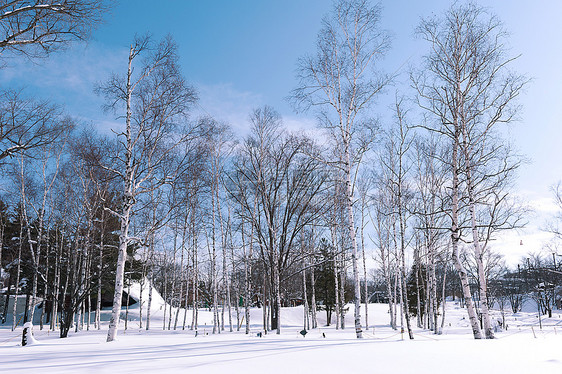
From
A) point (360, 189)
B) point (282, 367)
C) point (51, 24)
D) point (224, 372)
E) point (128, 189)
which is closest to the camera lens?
point (224, 372)

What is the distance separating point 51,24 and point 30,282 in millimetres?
33618

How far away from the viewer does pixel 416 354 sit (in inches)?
281

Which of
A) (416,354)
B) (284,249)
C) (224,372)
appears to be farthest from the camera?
(284,249)

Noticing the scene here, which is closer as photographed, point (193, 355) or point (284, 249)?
point (193, 355)

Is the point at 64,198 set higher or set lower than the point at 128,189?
higher

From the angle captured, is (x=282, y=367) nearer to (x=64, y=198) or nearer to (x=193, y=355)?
(x=193, y=355)

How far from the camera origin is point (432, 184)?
1950cm

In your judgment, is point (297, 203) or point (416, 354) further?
point (297, 203)

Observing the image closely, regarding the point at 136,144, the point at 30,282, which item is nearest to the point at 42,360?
the point at 136,144

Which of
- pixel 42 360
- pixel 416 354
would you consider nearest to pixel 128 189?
pixel 42 360

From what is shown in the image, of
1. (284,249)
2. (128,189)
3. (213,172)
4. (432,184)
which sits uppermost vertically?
(213,172)

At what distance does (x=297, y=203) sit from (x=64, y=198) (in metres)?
15.0

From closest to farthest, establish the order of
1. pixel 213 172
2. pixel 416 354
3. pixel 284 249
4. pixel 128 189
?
1. pixel 416 354
2. pixel 128 189
3. pixel 284 249
4. pixel 213 172

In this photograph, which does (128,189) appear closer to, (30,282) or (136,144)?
(136,144)
